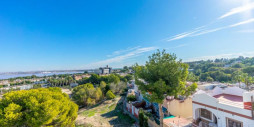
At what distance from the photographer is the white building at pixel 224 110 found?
7909 millimetres

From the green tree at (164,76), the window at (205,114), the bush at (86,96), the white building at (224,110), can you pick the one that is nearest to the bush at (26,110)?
the green tree at (164,76)

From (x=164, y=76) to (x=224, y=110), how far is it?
520 centimetres

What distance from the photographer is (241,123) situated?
8.16m

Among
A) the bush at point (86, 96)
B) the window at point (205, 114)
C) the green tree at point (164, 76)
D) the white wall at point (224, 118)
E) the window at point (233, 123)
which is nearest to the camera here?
the white wall at point (224, 118)

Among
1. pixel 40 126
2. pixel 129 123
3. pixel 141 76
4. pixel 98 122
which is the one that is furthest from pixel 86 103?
pixel 141 76

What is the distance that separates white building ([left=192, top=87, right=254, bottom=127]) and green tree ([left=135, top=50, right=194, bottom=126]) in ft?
7.46

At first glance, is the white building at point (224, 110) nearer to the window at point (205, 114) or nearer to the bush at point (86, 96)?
the window at point (205, 114)

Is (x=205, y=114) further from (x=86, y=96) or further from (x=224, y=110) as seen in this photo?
(x=86, y=96)

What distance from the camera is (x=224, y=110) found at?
8977 mm

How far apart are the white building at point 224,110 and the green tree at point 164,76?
7.46 feet

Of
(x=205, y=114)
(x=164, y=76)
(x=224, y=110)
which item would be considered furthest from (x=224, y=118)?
(x=164, y=76)

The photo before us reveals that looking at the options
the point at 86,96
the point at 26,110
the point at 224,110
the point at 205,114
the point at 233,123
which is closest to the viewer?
the point at 233,123

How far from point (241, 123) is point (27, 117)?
55.0ft

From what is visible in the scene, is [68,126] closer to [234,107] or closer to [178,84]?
[178,84]
